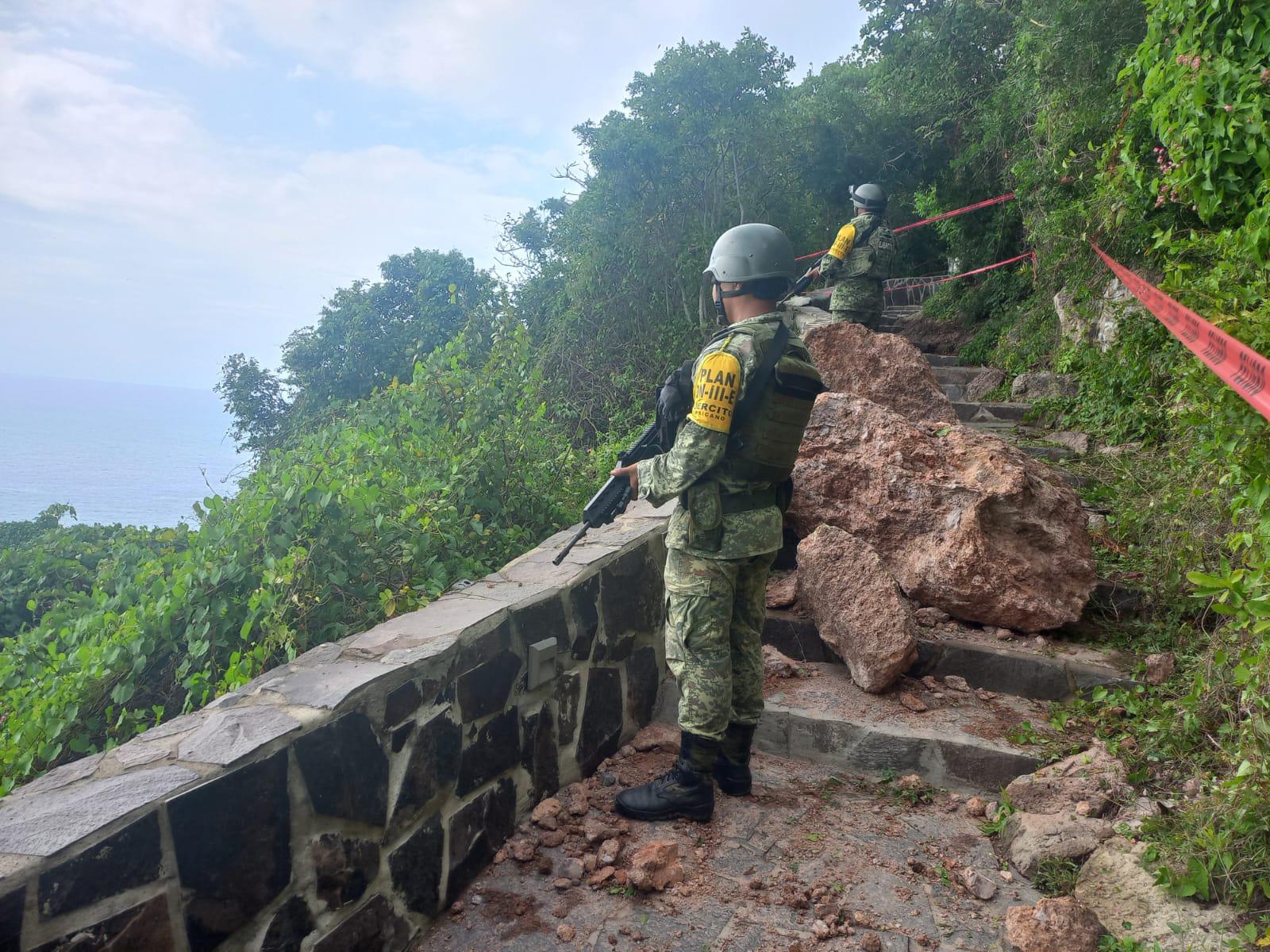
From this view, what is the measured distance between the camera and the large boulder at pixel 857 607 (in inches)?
148

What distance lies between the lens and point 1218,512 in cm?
325

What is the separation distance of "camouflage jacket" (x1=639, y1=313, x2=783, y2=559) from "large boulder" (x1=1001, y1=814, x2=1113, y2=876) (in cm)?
126

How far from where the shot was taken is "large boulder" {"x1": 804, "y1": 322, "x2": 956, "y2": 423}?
5.97m

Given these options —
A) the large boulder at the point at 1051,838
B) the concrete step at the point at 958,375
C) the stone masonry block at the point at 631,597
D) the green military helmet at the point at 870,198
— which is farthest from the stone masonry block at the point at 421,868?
the concrete step at the point at 958,375

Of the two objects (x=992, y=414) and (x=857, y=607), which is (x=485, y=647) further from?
(x=992, y=414)

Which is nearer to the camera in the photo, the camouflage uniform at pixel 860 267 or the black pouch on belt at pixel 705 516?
the black pouch on belt at pixel 705 516

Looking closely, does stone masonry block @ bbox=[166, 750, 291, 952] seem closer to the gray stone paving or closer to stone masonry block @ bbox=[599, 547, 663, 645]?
the gray stone paving

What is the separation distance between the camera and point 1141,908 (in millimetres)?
2316

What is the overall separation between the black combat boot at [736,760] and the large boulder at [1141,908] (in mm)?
1198

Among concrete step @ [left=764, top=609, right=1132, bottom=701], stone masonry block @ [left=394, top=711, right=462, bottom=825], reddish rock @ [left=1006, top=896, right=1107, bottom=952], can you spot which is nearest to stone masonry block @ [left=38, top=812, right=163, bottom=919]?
stone masonry block @ [left=394, top=711, right=462, bottom=825]

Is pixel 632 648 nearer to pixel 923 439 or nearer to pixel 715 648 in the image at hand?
pixel 715 648

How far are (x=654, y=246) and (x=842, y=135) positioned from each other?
5307mm

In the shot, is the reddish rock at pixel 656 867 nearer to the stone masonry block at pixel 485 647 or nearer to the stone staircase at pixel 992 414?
the stone masonry block at pixel 485 647

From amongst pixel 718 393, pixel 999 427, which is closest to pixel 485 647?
pixel 718 393
